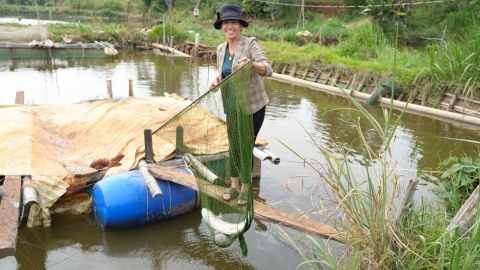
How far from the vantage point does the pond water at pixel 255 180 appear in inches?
136

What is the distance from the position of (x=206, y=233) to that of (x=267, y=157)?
1.03 metres

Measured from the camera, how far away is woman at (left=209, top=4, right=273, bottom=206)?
3.03 m

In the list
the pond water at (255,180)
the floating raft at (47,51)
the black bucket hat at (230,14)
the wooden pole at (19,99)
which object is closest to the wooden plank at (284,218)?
the pond water at (255,180)

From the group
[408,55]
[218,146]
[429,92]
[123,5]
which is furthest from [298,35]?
[123,5]

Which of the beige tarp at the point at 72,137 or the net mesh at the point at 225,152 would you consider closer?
the net mesh at the point at 225,152

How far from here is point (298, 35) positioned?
712 inches

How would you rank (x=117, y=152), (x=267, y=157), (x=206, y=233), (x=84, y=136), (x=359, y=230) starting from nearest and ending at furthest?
1. (x=359, y=230)
2. (x=206, y=233)
3. (x=267, y=157)
4. (x=117, y=152)
5. (x=84, y=136)

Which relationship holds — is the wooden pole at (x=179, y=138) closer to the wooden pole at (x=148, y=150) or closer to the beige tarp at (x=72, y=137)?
the beige tarp at (x=72, y=137)

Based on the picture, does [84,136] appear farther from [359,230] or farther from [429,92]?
[429,92]

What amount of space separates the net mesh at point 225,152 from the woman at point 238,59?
0.01 meters

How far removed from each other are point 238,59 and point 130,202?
67.5 inches

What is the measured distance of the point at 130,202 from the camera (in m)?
3.77

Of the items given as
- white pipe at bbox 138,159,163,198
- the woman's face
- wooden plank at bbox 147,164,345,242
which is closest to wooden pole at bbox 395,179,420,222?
wooden plank at bbox 147,164,345,242

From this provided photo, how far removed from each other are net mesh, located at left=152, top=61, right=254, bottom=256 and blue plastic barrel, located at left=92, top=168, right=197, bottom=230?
62cm
